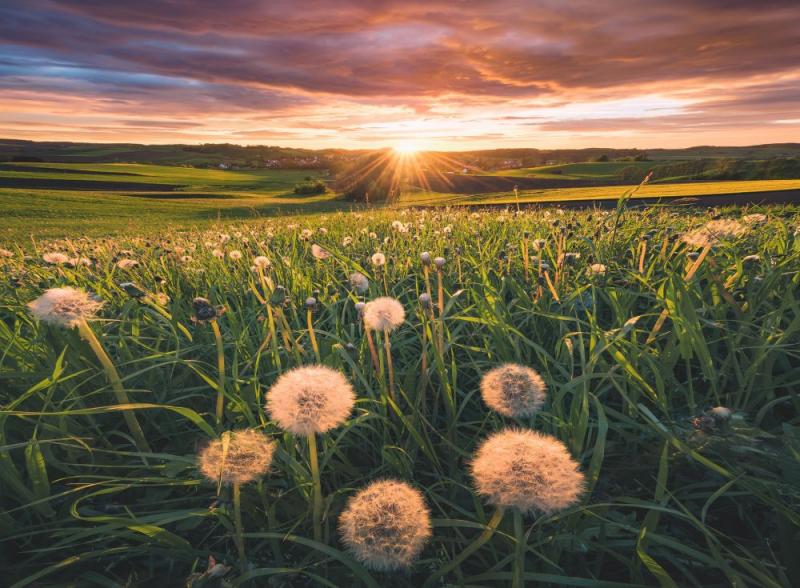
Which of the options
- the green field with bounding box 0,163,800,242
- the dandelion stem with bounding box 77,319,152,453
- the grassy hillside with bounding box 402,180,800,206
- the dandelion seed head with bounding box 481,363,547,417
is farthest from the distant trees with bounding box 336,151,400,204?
the dandelion seed head with bounding box 481,363,547,417

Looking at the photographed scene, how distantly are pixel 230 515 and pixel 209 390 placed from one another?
0.92 metres

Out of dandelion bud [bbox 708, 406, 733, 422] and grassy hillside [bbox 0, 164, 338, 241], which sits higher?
dandelion bud [bbox 708, 406, 733, 422]

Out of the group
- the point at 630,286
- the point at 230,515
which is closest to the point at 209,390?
the point at 230,515

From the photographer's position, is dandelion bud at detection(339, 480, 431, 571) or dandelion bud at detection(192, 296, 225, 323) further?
dandelion bud at detection(192, 296, 225, 323)

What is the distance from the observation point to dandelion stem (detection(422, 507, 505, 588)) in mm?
923

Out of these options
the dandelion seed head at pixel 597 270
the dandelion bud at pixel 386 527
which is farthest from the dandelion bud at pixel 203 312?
the dandelion seed head at pixel 597 270

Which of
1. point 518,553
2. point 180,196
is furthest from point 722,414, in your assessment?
point 180,196

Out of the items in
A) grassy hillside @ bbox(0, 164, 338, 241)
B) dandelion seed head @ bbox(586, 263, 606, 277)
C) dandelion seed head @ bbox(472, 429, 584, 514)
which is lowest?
grassy hillside @ bbox(0, 164, 338, 241)

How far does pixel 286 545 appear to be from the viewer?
1329mm

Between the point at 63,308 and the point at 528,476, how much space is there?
1696mm

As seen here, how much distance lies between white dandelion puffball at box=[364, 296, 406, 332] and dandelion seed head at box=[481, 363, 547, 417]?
0.48 m

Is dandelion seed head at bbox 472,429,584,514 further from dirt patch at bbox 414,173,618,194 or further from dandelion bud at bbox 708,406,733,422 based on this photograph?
dirt patch at bbox 414,173,618,194

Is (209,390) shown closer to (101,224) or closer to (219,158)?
(101,224)

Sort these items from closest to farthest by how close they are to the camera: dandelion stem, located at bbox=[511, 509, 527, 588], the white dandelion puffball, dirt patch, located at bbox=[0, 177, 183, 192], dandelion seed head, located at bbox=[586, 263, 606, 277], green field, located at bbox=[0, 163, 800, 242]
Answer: dandelion stem, located at bbox=[511, 509, 527, 588] < the white dandelion puffball < dandelion seed head, located at bbox=[586, 263, 606, 277] < green field, located at bbox=[0, 163, 800, 242] < dirt patch, located at bbox=[0, 177, 183, 192]
